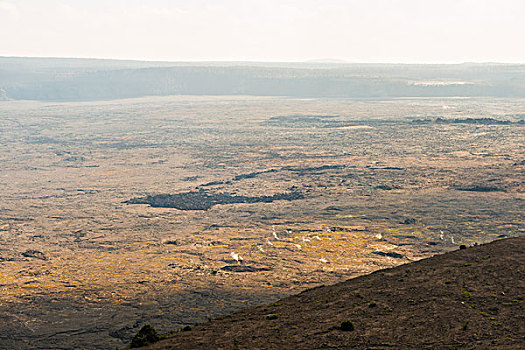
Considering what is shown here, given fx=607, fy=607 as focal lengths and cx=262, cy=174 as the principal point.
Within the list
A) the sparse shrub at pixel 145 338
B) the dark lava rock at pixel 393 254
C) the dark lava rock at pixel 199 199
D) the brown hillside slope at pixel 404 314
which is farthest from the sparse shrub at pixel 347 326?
the dark lava rock at pixel 199 199

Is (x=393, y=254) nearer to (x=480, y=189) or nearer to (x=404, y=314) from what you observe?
(x=404, y=314)

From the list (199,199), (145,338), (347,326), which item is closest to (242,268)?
(145,338)

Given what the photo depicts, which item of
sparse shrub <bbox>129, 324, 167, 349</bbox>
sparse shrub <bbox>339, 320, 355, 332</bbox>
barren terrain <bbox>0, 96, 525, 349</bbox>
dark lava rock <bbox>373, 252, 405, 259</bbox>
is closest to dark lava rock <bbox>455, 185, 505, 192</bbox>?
barren terrain <bbox>0, 96, 525, 349</bbox>

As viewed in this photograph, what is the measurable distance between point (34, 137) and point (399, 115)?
93.9 meters

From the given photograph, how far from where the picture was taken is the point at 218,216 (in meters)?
60.6

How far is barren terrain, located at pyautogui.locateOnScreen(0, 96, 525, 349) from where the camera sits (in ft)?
119

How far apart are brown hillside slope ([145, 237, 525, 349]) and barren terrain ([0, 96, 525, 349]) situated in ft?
20.9

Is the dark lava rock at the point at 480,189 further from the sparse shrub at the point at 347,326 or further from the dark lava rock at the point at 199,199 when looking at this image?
the sparse shrub at the point at 347,326

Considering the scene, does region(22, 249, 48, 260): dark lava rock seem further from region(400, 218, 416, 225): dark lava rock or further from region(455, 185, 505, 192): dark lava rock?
region(455, 185, 505, 192): dark lava rock

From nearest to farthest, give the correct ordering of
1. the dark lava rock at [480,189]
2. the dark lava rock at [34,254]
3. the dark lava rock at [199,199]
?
1. the dark lava rock at [34,254]
2. the dark lava rock at [480,189]
3. the dark lava rock at [199,199]

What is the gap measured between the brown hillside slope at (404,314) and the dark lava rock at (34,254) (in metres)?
24.2

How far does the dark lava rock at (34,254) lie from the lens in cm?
4766

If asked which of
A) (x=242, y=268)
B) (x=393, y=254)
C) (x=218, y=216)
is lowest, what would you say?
(x=218, y=216)

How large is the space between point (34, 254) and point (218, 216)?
60.6 feet
